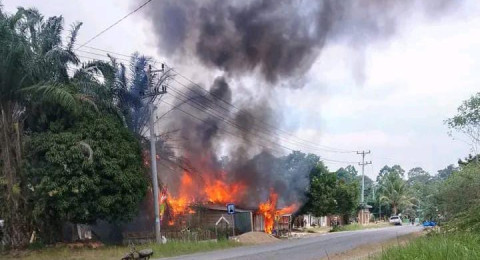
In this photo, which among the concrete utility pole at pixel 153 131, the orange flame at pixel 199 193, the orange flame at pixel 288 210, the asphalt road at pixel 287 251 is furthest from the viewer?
the orange flame at pixel 288 210

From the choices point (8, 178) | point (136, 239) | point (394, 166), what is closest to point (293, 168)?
point (136, 239)

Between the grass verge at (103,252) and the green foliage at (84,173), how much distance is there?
5.55ft

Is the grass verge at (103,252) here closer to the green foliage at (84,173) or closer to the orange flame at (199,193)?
the green foliage at (84,173)

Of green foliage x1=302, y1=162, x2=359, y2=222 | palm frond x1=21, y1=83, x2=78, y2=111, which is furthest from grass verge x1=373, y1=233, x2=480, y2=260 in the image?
green foliage x1=302, y1=162, x2=359, y2=222

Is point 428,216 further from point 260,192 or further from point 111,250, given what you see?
point 260,192

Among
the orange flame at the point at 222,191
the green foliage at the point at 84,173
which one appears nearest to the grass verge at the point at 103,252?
the green foliage at the point at 84,173

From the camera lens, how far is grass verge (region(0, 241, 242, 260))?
24219 mm

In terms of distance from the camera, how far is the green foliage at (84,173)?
2558 cm

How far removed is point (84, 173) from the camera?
26031 mm

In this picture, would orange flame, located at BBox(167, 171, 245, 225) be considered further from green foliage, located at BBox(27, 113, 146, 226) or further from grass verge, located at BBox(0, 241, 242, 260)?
green foliage, located at BBox(27, 113, 146, 226)

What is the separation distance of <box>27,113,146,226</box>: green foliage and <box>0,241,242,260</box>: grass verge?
5.55 feet

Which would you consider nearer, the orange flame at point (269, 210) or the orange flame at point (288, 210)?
the orange flame at point (269, 210)

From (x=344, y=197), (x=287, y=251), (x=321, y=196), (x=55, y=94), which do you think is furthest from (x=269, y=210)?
(x=55, y=94)

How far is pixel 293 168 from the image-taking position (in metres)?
55.8
